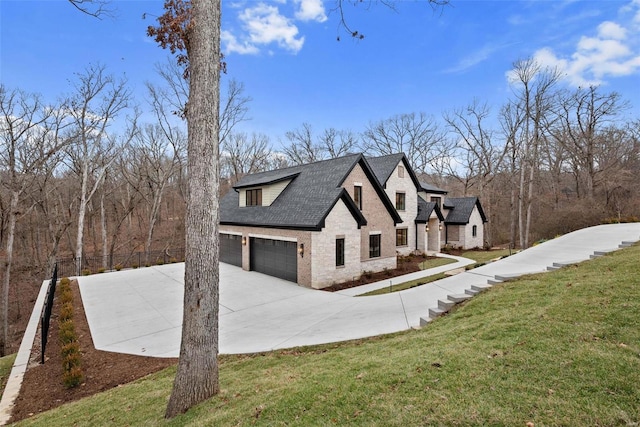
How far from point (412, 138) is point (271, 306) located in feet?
104

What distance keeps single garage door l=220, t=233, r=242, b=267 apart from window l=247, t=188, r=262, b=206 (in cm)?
223

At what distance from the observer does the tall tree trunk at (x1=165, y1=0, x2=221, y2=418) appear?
424 centimetres

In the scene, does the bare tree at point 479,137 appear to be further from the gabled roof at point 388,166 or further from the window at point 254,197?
the window at point 254,197

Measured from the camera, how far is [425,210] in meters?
23.4

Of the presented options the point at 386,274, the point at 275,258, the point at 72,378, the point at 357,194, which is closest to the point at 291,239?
the point at 275,258

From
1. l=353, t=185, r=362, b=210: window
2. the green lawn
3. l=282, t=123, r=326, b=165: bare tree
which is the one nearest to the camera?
l=353, t=185, r=362, b=210: window

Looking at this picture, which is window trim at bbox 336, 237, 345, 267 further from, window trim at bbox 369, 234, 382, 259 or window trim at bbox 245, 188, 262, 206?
window trim at bbox 245, 188, 262, 206

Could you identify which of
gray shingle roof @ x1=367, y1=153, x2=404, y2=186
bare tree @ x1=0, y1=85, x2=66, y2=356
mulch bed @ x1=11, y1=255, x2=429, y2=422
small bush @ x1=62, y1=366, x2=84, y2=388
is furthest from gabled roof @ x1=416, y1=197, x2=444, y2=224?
bare tree @ x1=0, y1=85, x2=66, y2=356

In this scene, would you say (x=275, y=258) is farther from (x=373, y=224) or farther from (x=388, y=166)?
(x=388, y=166)

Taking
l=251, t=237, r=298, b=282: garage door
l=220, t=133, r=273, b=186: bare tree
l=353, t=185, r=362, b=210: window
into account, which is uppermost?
l=220, t=133, r=273, b=186: bare tree

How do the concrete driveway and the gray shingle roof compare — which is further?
the gray shingle roof

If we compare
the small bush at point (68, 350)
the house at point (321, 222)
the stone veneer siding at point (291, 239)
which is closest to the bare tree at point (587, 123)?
the house at point (321, 222)

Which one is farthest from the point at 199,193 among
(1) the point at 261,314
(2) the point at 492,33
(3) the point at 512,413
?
(2) the point at 492,33

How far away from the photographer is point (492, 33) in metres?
13.7
